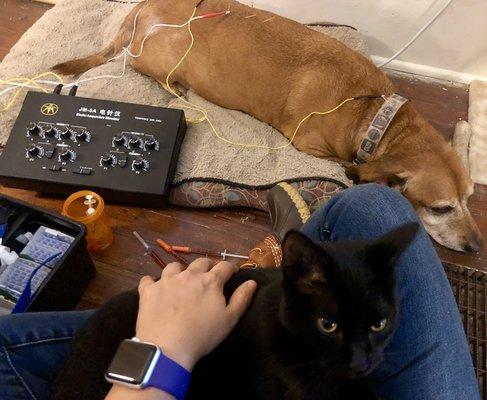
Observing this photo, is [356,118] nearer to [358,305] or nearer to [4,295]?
[358,305]

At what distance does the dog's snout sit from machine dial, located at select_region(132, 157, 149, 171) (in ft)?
3.86

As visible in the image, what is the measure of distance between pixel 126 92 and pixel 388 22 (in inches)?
48.9

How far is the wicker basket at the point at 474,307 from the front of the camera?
1340 mm

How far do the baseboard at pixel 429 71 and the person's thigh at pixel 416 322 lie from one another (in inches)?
51.3

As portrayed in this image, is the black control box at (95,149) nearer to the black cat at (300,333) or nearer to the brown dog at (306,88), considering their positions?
the brown dog at (306,88)

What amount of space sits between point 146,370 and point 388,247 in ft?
1.50

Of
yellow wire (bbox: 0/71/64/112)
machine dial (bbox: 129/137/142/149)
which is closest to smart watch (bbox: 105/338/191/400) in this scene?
machine dial (bbox: 129/137/142/149)

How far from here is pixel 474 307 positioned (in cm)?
146

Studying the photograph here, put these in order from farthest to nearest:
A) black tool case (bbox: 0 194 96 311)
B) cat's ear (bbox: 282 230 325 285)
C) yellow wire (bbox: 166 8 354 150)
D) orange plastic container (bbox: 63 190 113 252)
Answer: yellow wire (bbox: 166 8 354 150)
orange plastic container (bbox: 63 190 113 252)
black tool case (bbox: 0 194 96 311)
cat's ear (bbox: 282 230 325 285)

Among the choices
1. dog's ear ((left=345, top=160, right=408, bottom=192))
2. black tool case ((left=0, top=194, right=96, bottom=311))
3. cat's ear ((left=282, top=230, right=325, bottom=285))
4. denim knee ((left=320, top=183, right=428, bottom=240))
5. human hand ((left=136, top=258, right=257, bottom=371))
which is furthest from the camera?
dog's ear ((left=345, top=160, right=408, bottom=192))

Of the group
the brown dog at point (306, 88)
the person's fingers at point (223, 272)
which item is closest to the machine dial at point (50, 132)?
the brown dog at point (306, 88)

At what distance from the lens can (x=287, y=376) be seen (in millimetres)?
836

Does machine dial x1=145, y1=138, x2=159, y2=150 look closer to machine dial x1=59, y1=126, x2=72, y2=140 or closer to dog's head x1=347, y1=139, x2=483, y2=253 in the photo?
machine dial x1=59, y1=126, x2=72, y2=140

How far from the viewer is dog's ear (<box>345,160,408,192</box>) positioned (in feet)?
5.20
